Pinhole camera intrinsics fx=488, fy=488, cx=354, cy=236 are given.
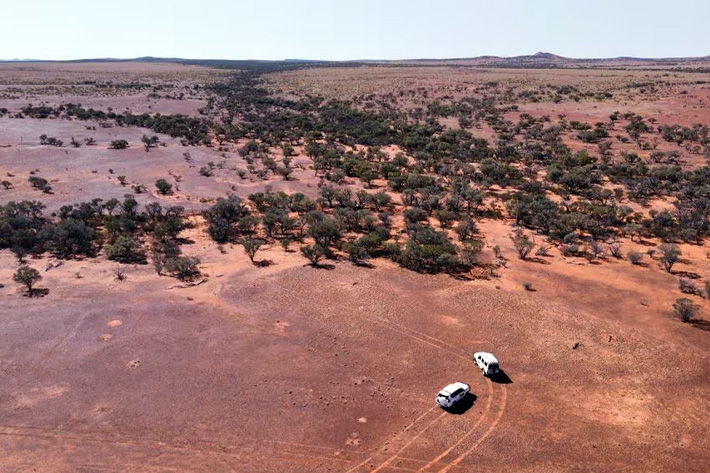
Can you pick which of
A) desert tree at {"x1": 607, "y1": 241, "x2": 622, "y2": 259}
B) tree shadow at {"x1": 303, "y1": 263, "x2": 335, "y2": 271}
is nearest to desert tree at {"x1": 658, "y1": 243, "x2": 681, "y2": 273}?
desert tree at {"x1": 607, "y1": 241, "x2": 622, "y2": 259}

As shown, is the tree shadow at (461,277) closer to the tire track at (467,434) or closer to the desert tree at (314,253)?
the desert tree at (314,253)

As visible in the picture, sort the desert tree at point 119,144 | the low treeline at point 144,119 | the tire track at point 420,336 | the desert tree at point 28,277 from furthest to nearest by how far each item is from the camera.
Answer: the low treeline at point 144,119 → the desert tree at point 119,144 → the desert tree at point 28,277 → the tire track at point 420,336

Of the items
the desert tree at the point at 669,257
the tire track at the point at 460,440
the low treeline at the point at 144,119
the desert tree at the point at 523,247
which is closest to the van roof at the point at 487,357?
the tire track at the point at 460,440

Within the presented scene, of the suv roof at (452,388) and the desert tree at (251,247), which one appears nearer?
the suv roof at (452,388)

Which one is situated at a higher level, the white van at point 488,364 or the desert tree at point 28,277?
the desert tree at point 28,277

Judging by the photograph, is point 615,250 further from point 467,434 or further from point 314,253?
point 467,434

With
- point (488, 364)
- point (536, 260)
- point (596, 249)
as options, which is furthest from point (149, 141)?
point (488, 364)

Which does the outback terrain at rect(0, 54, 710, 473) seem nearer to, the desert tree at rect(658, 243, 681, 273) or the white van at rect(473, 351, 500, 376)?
the desert tree at rect(658, 243, 681, 273)
